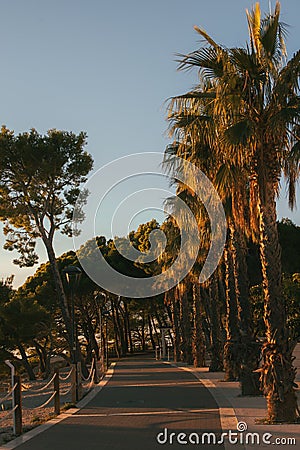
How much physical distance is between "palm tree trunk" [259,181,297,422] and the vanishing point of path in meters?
1.20

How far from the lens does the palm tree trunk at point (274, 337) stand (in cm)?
1188

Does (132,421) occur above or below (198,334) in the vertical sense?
below

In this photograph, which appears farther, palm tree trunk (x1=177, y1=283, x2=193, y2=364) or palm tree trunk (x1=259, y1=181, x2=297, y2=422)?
palm tree trunk (x1=177, y1=283, x2=193, y2=364)

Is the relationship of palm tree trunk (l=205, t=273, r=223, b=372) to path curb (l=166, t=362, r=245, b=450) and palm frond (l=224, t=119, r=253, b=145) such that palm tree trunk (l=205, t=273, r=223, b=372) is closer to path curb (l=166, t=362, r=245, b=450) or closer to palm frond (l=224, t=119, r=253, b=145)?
path curb (l=166, t=362, r=245, b=450)

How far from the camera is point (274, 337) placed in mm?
12195

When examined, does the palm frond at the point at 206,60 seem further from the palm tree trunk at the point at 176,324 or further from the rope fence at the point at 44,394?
the palm tree trunk at the point at 176,324

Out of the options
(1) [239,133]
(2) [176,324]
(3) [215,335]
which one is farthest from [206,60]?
(2) [176,324]

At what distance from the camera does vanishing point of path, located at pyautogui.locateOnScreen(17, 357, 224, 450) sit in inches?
413

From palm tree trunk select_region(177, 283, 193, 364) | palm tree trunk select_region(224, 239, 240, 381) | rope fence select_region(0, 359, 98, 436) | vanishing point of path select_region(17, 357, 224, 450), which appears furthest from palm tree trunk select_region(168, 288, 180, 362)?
vanishing point of path select_region(17, 357, 224, 450)

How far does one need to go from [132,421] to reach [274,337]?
3341mm

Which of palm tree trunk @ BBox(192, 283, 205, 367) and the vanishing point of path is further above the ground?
palm tree trunk @ BBox(192, 283, 205, 367)

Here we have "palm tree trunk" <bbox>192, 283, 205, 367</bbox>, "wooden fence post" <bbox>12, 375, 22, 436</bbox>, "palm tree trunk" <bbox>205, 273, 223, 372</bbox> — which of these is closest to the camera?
"wooden fence post" <bbox>12, 375, 22, 436</bbox>

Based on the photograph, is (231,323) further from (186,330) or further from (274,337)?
(186,330)

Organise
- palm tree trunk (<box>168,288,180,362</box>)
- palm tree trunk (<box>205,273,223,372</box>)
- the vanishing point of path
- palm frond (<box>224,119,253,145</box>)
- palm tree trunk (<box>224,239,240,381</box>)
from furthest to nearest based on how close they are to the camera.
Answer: palm tree trunk (<box>168,288,180,362</box>)
palm tree trunk (<box>205,273,223,372</box>)
palm tree trunk (<box>224,239,240,381</box>)
palm frond (<box>224,119,253,145</box>)
the vanishing point of path
